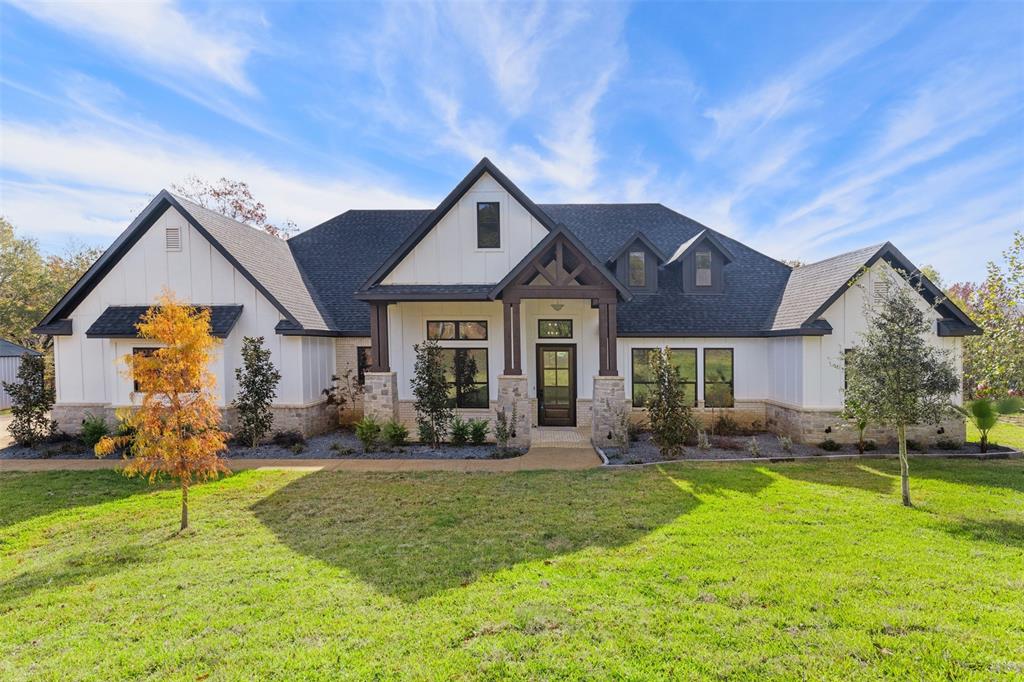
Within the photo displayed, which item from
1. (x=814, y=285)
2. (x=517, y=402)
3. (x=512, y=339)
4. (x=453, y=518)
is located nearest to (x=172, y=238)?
(x=512, y=339)

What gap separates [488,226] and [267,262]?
7.87 meters

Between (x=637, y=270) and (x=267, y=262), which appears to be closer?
(x=267, y=262)

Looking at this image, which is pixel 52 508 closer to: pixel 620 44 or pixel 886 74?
pixel 620 44

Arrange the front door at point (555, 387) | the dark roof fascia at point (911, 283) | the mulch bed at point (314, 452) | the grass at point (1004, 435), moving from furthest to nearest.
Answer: the front door at point (555, 387) < the grass at point (1004, 435) < the dark roof fascia at point (911, 283) < the mulch bed at point (314, 452)

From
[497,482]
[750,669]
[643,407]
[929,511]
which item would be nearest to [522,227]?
[643,407]

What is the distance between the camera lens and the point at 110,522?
772 centimetres

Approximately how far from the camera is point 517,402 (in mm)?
12945

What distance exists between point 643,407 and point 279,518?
36.3 ft

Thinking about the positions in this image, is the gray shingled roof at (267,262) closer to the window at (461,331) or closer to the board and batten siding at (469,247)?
the board and batten siding at (469,247)

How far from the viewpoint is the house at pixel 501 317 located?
13.1 m

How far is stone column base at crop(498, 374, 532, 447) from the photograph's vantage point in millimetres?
12852

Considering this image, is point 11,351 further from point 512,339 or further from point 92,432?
point 512,339

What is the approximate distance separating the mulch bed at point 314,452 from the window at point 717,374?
6.89 metres

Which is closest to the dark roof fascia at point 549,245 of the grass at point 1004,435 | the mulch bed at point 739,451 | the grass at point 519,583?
the mulch bed at point 739,451
